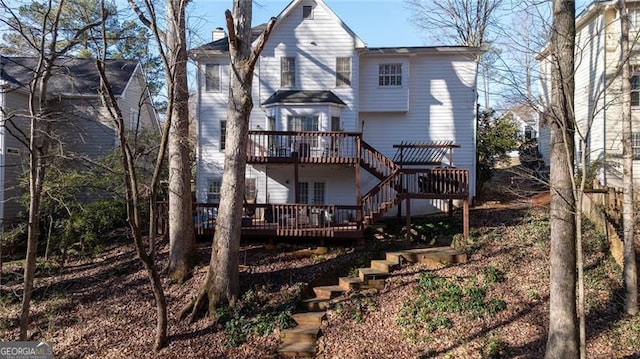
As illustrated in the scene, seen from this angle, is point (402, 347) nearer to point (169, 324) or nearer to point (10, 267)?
point (169, 324)

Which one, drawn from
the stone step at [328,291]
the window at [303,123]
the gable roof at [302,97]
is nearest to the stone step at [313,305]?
the stone step at [328,291]

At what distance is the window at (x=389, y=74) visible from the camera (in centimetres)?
1738

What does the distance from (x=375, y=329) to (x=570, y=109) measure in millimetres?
5274

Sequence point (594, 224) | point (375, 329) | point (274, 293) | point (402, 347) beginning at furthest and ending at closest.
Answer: point (594, 224) < point (274, 293) < point (375, 329) < point (402, 347)

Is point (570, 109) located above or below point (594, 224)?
above

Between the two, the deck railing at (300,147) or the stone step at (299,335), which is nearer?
the stone step at (299,335)

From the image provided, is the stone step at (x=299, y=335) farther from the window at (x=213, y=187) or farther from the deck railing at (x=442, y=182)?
the window at (x=213, y=187)

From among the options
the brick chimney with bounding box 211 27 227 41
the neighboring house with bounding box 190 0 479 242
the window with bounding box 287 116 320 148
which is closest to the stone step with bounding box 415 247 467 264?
the neighboring house with bounding box 190 0 479 242

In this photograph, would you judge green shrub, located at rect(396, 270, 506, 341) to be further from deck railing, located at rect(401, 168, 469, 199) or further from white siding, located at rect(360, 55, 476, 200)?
white siding, located at rect(360, 55, 476, 200)

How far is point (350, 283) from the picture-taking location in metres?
10.1

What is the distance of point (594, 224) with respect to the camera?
12.2 m

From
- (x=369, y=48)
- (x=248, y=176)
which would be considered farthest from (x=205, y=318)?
(x=369, y=48)

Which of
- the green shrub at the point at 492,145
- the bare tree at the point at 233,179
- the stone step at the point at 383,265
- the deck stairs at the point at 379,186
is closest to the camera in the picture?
the bare tree at the point at 233,179

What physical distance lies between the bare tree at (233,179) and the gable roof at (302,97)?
7079 millimetres
